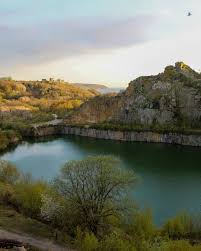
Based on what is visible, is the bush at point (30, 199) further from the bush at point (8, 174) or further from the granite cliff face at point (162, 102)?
the granite cliff face at point (162, 102)

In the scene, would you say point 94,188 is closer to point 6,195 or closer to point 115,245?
point 115,245

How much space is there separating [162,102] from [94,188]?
7701 centimetres

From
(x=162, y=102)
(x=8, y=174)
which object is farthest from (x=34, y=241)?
(x=162, y=102)

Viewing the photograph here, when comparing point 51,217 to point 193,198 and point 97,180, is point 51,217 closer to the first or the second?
point 97,180

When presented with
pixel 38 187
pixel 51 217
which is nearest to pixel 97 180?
pixel 51 217

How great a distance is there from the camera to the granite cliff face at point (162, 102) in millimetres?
101812

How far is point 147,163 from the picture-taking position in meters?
68.9

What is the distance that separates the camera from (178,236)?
31.2 m

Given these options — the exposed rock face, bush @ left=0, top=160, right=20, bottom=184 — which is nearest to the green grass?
bush @ left=0, top=160, right=20, bottom=184

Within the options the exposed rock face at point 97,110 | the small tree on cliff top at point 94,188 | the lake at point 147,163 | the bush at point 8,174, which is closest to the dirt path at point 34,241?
the small tree on cliff top at point 94,188

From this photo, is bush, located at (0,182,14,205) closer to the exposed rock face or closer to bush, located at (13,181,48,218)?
bush, located at (13,181,48,218)

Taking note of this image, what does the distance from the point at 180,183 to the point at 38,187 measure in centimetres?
2442

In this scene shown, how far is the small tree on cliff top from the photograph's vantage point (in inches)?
1151

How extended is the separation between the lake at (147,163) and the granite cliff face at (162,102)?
41.6 ft
